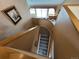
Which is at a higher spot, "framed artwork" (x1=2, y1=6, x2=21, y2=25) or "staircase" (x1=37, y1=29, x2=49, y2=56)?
"framed artwork" (x1=2, y1=6, x2=21, y2=25)

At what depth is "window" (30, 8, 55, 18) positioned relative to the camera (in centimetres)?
506

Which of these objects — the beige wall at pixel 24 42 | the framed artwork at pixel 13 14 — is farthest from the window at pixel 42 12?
the beige wall at pixel 24 42

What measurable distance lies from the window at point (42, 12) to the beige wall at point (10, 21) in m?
0.49

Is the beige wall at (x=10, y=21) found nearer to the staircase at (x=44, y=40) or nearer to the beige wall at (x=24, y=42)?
the staircase at (x=44, y=40)

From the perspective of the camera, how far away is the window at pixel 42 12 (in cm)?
506

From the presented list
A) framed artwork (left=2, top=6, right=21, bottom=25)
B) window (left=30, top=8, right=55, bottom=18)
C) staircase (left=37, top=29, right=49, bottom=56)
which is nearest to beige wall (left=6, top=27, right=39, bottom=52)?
staircase (left=37, top=29, right=49, bottom=56)

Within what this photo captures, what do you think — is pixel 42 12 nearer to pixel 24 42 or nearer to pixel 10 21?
pixel 10 21

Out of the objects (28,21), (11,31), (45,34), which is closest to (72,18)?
(45,34)

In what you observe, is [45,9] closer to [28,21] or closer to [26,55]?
[28,21]

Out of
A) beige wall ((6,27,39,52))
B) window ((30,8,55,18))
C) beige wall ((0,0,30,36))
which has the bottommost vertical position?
beige wall ((6,27,39,52))

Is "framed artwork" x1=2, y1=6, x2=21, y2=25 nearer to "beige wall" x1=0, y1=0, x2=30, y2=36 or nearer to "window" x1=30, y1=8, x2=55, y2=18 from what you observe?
"beige wall" x1=0, y1=0, x2=30, y2=36

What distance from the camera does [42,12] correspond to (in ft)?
17.3

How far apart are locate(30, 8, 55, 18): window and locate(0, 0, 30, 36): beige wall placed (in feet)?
1.61

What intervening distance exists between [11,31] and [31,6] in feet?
6.36
